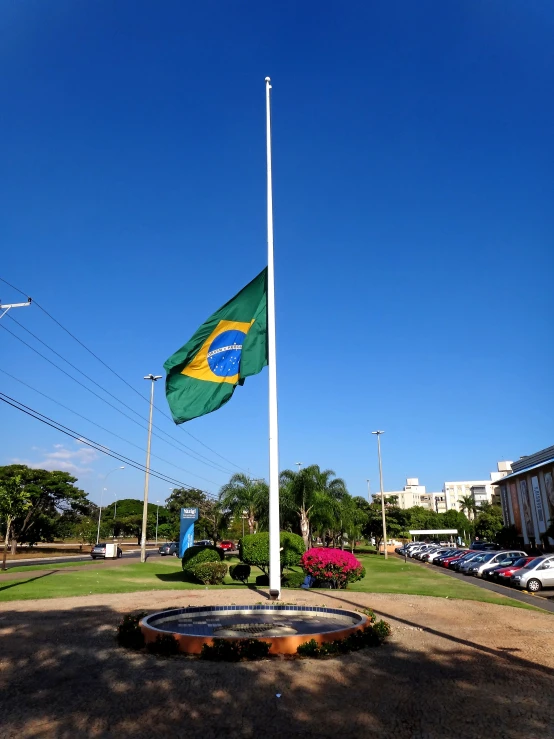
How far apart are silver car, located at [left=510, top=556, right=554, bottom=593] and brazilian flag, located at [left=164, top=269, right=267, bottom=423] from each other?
51.9ft

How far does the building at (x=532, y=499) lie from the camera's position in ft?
174

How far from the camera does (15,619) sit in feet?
43.7

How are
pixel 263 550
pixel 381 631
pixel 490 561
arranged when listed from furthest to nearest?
1. pixel 490 561
2. pixel 263 550
3. pixel 381 631

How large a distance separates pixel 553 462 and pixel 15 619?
49256 millimetres

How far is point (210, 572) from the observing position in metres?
21.7

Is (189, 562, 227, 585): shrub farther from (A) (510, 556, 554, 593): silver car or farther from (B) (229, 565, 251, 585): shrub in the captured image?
(A) (510, 556, 554, 593): silver car

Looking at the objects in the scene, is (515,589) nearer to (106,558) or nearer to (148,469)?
(148,469)

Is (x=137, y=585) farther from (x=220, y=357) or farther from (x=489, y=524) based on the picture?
(x=489, y=524)

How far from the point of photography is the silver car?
23.1 metres

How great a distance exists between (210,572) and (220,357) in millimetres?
→ 10575

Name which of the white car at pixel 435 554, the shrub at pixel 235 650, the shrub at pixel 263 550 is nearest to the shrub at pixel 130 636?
the shrub at pixel 235 650

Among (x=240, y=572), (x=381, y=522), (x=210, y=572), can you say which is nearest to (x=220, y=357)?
(x=210, y=572)

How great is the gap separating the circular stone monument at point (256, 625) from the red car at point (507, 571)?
16.6 m

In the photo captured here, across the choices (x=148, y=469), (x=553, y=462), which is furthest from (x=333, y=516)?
(x=553, y=462)
